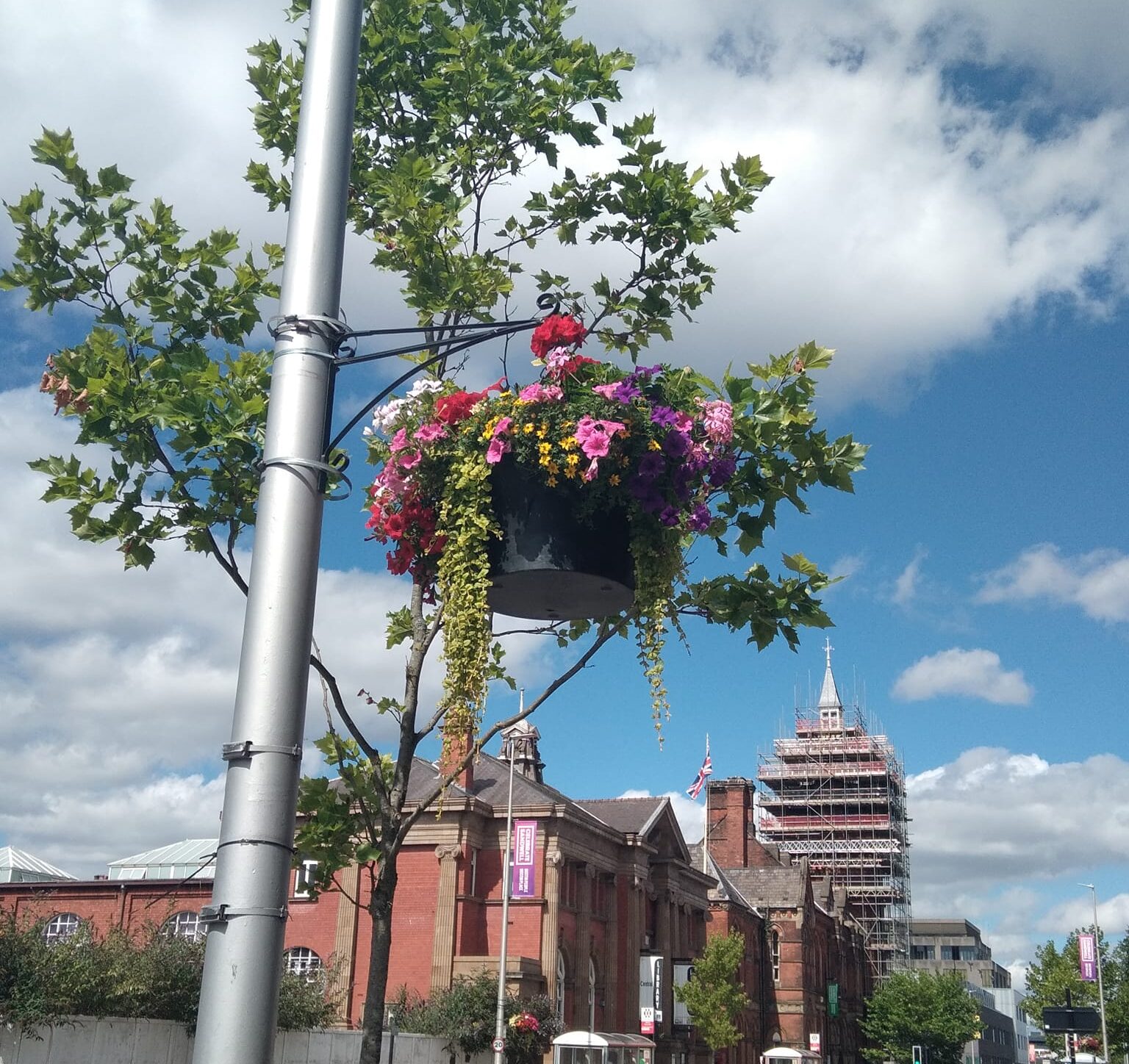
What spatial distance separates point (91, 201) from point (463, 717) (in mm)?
3406

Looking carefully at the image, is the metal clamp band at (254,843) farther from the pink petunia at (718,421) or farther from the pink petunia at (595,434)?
the pink petunia at (718,421)

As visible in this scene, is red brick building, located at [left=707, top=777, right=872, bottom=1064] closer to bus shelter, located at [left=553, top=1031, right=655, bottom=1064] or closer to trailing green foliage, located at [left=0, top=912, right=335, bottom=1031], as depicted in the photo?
bus shelter, located at [left=553, top=1031, right=655, bottom=1064]

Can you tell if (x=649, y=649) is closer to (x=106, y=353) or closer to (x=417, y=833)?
(x=106, y=353)

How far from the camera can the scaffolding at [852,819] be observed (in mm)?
99250

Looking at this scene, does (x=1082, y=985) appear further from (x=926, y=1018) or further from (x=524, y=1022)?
(x=524, y=1022)

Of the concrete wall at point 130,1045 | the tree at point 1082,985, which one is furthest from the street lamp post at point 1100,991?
the concrete wall at point 130,1045

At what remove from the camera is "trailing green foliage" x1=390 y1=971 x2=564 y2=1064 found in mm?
39844

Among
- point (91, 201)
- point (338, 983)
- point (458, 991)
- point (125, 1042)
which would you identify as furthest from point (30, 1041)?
point (91, 201)

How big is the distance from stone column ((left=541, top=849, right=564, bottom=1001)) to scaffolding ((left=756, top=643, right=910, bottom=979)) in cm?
5233

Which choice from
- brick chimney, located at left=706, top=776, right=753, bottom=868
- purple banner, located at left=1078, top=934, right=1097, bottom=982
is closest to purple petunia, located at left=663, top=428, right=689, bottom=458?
purple banner, located at left=1078, top=934, right=1097, bottom=982

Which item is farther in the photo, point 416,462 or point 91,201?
point 91,201

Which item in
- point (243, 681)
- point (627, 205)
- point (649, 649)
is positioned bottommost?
point (243, 681)

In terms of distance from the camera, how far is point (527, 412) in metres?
5.21

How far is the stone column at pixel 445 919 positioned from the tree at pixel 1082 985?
32072 millimetres
